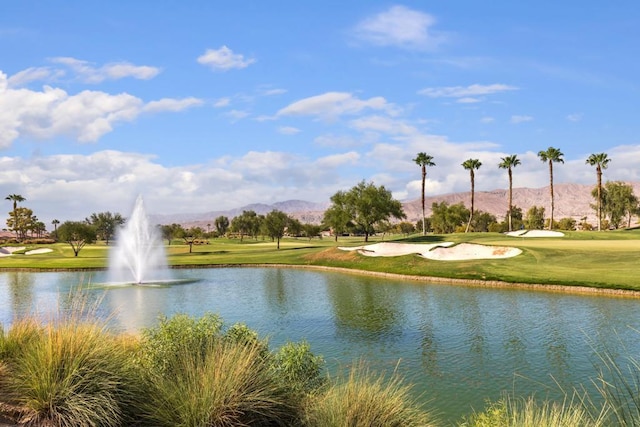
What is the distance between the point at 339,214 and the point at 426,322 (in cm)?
5451

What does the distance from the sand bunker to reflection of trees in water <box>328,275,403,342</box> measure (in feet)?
33.7

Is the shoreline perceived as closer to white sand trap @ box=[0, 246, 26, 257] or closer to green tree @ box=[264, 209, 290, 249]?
green tree @ box=[264, 209, 290, 249]

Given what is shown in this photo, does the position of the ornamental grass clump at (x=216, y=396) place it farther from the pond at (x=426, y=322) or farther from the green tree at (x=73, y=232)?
the green tree at (x=73, y=232)

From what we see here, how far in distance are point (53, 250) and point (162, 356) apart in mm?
82482

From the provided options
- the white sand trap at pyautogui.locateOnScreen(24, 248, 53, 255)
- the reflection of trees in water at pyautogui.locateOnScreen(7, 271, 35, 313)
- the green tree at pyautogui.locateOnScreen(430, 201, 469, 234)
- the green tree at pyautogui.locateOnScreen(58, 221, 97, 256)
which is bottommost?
the reflection of trees in water at pyautogui.locateOnScreen(7, 271, 35, 313)

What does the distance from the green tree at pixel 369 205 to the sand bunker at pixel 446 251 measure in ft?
72.8

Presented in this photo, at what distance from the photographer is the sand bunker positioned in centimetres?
4281

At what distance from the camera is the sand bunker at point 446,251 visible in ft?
140

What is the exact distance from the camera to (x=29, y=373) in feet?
23.9

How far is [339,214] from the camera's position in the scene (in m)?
76.6

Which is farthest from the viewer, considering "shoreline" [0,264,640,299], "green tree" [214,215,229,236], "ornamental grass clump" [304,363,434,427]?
"green tree" [214,215,229,236]

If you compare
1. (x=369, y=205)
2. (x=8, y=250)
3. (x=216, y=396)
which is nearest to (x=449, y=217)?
(x=369, y=205)

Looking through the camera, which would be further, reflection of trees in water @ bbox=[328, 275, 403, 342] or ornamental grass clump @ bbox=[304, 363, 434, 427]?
reflection of trees in water @ bbox=[328, 275, 403, 342]

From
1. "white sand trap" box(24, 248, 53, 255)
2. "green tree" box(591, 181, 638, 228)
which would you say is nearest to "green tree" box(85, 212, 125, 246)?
"white sand trap" box(24, 248, 53, 255)
